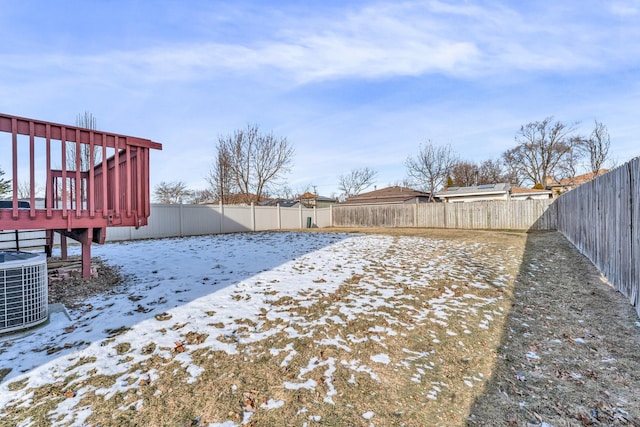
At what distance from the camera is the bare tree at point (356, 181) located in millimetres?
40312

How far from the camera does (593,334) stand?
3.31 meters

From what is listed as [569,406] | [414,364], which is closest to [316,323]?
[414,364]

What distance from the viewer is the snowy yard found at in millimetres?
2076

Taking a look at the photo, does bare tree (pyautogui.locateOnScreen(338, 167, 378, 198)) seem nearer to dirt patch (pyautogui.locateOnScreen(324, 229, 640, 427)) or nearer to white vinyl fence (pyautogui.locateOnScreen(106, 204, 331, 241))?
white vinyl fence (pyautogui.locateOnScreen(106, 204, 331, 241))

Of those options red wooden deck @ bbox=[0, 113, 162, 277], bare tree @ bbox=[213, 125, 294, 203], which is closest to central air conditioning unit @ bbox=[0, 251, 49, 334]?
red wooden deck @ bbox=[0, 113, 162, 277]

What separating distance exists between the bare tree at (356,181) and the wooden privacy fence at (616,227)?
3382 cm

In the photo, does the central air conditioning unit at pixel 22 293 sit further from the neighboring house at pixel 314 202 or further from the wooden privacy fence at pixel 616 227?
the neighboring house at pixel 314 202

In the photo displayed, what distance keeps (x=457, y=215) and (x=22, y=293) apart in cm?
1771

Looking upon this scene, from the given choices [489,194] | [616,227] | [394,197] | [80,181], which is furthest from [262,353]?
[394,197]

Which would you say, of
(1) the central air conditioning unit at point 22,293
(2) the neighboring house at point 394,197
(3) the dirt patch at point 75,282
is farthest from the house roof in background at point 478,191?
(1) the central air conditioning unit at point 22,293

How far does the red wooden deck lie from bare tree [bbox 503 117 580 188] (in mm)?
34885

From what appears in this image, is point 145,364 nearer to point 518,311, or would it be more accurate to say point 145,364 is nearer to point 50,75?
point 518,311

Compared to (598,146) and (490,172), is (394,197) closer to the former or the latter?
(490,172)

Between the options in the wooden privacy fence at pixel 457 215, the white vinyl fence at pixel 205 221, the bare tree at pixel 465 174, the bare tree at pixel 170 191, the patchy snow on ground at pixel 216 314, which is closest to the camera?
the patchy snow on ground at pixel 216 314
